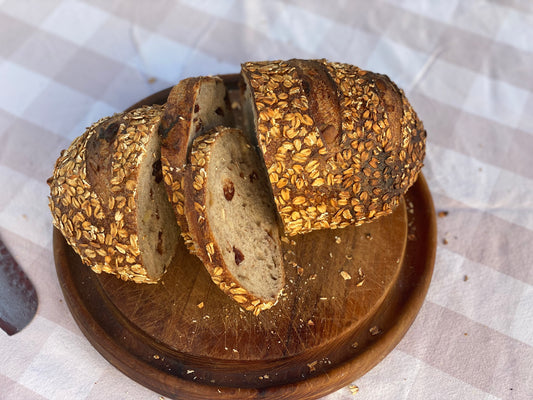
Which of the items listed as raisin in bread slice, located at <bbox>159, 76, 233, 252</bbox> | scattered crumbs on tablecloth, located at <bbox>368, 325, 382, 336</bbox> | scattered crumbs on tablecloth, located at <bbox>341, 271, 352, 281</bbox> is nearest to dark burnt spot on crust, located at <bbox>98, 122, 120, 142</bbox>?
raisin in bread slice, located at <bbox>159, 76, 233, 252</bbox>

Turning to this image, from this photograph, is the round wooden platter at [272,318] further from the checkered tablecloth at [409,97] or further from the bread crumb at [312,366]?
the checkered tablecloth at [409,97]

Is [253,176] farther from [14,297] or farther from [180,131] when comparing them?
[14,297]

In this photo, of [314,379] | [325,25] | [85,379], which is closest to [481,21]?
[325,25]

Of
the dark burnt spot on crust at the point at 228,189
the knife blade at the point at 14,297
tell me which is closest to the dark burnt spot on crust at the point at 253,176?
the dark burnt spot on crust at the point at 228,189

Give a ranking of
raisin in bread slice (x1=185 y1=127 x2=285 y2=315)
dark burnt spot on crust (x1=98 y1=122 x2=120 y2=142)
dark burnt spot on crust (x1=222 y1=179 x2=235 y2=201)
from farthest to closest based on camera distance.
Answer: dark burnt spot on crust (x1=222 y1=179 x2=235 y2=201), dark burnt spot on crust (x1=98 y1=122 x2=120 y2=142), raisin in bread slice (x1=185 y1=127 x2=285 y2=315)

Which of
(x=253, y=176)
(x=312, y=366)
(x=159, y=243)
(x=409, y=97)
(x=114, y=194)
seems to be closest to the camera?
(x=114, y=194)

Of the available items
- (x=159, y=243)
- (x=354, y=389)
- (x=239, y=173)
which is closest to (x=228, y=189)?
(x=239, y=173)

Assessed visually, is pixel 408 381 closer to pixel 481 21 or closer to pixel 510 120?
pixel 510 120

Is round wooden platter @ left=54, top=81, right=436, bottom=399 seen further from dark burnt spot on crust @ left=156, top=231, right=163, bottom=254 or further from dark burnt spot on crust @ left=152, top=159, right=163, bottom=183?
dark burnt spot on crust @ left=152, top=159, right=163, bottom=183
